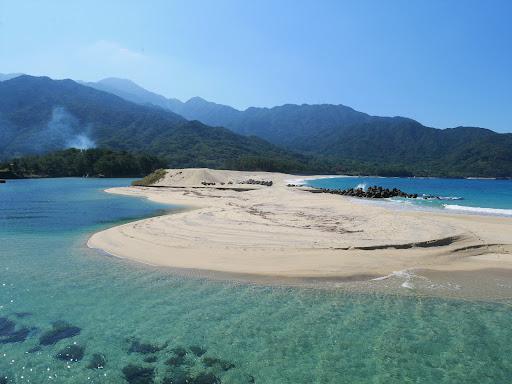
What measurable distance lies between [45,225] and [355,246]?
19.0m

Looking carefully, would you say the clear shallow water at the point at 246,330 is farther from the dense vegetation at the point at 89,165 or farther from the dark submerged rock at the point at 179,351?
the dense vegetation at the point at 89,165

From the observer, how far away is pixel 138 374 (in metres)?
7.07

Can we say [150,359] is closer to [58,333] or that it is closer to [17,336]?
[58,333]

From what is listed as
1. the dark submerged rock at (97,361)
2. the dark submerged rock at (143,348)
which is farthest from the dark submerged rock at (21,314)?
the dark submerged rock at (143,348)

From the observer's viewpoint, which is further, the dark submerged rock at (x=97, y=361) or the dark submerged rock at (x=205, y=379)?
the dark submerged rock at (x=97, y=361)

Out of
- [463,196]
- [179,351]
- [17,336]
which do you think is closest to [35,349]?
[17,336]

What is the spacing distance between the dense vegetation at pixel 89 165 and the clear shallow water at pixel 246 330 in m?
112

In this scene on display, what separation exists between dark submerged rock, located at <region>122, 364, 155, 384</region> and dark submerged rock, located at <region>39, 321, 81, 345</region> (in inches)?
83.6

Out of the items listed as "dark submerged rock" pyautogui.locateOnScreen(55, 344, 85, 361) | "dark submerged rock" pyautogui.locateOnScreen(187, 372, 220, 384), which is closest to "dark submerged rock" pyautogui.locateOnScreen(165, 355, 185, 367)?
"dark submerged rock" pyautogui.locateOnScreen(187, 372, 220, 384)

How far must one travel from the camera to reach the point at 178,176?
6756 cm

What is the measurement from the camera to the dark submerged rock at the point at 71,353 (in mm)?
7617

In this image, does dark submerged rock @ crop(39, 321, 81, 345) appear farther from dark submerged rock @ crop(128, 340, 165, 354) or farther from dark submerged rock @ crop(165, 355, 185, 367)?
dark submerged rock @ crop(165, 355, 185, 367)

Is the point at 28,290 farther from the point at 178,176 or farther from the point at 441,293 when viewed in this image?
the point at 178,176

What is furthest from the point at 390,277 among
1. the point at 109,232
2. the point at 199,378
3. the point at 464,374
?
the point at 109,232
